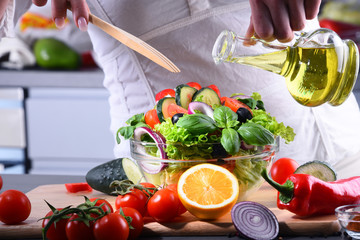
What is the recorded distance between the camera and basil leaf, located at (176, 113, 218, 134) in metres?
1.14

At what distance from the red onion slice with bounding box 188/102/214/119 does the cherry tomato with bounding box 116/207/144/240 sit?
0.84 ft

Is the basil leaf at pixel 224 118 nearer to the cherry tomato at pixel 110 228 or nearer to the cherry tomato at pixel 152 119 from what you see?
the cherry tomato at pixel 152 119

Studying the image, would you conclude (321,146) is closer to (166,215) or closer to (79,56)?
(166,215)

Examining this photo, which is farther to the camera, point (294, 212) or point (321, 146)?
point (321, 146)

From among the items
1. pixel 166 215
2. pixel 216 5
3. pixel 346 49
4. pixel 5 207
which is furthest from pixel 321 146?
pixel 5 207

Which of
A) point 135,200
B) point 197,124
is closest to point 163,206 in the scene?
point 135,200

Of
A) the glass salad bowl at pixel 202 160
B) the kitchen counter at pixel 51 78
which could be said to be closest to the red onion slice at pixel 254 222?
the glass salad bowl at pixel 202 160

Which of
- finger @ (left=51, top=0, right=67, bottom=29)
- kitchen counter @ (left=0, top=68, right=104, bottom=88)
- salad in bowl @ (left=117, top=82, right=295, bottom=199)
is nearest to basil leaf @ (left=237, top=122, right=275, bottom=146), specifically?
salad in bowl @ (left=117, top=82, right=295, bottom=199)

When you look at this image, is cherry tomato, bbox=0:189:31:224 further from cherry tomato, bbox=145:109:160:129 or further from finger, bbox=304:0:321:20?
finger, bbox=304:0:321:20

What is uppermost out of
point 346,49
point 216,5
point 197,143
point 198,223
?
point 216,5

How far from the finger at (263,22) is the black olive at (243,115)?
0.54ft

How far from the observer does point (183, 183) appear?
45.4 inches

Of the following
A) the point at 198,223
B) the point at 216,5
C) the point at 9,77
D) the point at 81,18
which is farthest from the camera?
the point at 9,77

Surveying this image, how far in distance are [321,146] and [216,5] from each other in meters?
0.52
